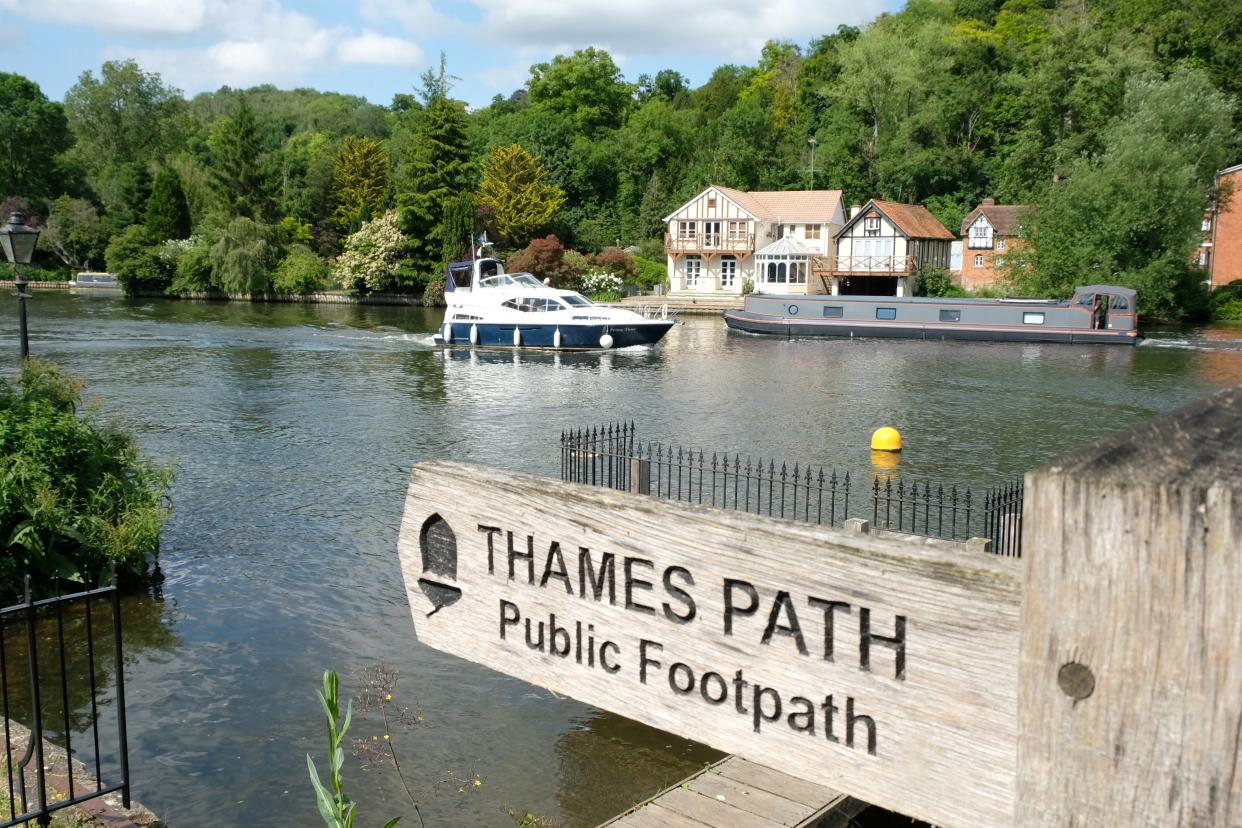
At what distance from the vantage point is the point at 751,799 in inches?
271

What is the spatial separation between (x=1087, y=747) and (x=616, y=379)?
1239 inches

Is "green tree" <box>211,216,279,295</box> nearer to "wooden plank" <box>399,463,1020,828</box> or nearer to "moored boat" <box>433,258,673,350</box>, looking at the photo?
"moored boat" <box>433,258,673,350</box>

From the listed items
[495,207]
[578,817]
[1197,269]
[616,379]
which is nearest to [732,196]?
[495,207]

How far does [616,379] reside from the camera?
32438mm

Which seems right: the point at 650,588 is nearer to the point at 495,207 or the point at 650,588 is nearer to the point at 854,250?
the point at 854,250

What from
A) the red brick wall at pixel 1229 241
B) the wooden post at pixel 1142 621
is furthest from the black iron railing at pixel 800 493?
the red brick wall at pixel 1229 241

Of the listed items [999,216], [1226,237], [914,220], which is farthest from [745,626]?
[914,220]

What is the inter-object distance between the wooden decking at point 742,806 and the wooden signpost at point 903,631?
5.12 metres

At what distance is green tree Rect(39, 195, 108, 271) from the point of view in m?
77.0

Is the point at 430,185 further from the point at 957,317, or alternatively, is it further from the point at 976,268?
the point at 957,317

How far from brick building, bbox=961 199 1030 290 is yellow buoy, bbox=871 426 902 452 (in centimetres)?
4067

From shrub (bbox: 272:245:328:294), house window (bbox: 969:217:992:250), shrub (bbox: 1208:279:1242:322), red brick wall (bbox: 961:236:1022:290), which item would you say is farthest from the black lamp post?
house window (bbox: 969:217:992:250)

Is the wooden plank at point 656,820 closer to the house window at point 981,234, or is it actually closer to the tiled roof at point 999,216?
the tiled roof at point 999,216

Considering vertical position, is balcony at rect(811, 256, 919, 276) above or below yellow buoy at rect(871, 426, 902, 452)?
above
